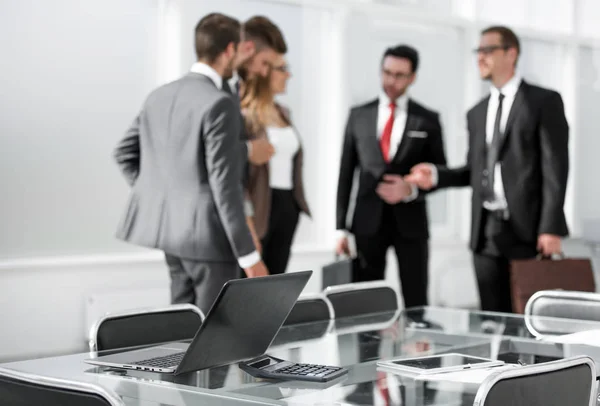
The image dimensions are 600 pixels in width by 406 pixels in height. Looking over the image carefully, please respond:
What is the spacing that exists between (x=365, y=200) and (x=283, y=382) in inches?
148

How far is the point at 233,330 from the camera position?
2.15 meters

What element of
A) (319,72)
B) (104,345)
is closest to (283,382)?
(104,345)

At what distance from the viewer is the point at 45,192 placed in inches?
223

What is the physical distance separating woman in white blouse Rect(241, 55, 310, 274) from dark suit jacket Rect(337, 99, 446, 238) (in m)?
0.32

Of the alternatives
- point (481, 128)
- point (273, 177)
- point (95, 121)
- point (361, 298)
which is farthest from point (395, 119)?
point (361, 298)

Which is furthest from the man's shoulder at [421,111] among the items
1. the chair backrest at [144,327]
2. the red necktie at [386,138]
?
the chair backrest at [144,327]

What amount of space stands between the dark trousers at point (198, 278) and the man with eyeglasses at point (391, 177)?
1650mm

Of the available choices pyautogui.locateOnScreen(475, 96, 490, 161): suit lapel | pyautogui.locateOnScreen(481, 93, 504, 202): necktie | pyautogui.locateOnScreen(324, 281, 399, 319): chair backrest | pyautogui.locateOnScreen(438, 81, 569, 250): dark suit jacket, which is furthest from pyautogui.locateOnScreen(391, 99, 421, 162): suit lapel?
pyautogui.locateOnScreen(324, 281, 399, 319): chair backrest

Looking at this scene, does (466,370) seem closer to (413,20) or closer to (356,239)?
(356,239)

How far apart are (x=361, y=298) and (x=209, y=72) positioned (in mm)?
1315

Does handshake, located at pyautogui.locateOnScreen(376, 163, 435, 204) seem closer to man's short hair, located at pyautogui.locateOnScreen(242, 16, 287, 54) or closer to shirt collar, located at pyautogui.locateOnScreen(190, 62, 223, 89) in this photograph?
man's short hair, located at pyautogui.locateOnScreen(242, 16, 287, 54)

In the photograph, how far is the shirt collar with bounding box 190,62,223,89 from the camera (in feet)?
13.8

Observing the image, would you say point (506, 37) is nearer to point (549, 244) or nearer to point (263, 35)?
point (549, 244)

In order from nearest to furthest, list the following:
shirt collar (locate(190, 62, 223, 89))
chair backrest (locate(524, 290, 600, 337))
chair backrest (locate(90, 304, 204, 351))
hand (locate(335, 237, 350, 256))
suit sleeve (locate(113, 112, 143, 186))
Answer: chair backrest (locate(90, 304, 204, 351)), chair backrest (locate(524, 290, 600, 337)), shirt collar (locate(190, 62, 223, 89)), suit sleeve (locate(113, 112, 143, 186)), hand (locate(335, 237, 350, 256))
